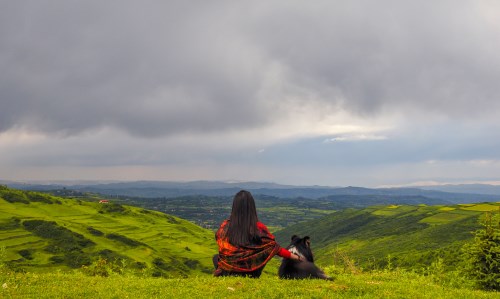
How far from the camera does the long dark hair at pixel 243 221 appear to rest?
11.8 m

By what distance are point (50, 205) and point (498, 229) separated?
635 feet

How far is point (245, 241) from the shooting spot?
12023 mm

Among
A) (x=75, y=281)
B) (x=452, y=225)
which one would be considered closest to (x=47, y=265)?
(x=75, y=281)

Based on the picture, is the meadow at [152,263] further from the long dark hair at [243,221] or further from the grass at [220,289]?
the long dark hair at [243,221]

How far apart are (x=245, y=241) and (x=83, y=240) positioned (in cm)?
13768

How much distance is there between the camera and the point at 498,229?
1858 cm

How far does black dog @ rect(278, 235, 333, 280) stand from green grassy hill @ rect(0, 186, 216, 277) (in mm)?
78976

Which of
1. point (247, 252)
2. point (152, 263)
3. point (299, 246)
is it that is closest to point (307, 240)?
point (299, 246)

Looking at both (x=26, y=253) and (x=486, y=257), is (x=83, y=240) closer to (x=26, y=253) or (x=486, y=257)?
(x=26, y=253)

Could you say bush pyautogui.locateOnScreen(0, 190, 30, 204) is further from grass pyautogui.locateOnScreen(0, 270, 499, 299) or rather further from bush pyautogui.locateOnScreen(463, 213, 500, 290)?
bush pyautogui.locateOnScreen(463, 213, 500, 290)

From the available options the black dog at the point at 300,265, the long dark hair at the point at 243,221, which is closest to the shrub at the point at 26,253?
the black dog at the point at 300,265

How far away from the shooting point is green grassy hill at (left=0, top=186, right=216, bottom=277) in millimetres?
112750

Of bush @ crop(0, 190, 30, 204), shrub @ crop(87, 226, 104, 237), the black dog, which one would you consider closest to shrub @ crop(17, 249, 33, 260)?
shrub @ crop(87, 226, 104, 237)

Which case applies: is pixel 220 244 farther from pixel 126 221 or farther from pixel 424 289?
pixel 126 221
